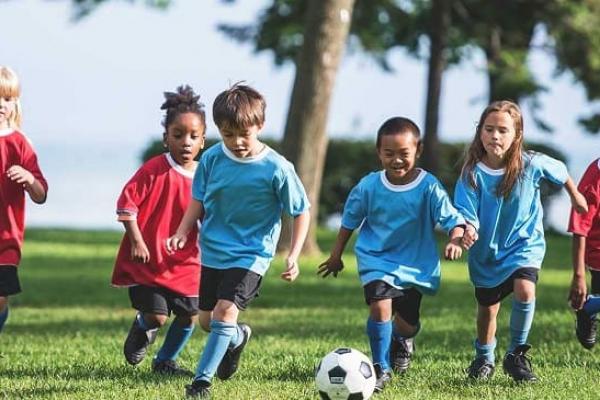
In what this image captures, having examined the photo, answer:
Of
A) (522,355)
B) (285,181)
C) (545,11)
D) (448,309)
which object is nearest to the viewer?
(285,181)

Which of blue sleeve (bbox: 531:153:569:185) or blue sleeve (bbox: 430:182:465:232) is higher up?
blue sleeve (bbox: 531:153:569:185)

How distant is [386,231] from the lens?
725cm

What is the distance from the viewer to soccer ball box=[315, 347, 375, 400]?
6.50 meters

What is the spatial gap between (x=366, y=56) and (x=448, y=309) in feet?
48.8

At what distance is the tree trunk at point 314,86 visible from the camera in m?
17.2

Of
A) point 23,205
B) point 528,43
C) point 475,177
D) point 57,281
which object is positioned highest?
point 528,43

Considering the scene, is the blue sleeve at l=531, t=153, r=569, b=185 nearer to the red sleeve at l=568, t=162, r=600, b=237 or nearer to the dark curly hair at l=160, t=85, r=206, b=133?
the red sleeve at l=568, t=162, r=600, b=237

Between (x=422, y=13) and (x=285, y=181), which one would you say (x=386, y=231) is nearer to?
(x=285, y=181)

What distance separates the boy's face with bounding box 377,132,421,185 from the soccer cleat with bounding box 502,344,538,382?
1224mm

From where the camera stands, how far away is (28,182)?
7477 millimetres

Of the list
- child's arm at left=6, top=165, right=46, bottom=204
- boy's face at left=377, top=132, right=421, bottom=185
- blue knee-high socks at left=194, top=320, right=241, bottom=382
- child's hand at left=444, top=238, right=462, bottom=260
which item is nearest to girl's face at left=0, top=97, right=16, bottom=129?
child's arm at left=6, top=165, right=46, bottom=204

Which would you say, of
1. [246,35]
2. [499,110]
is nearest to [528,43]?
[246,35]

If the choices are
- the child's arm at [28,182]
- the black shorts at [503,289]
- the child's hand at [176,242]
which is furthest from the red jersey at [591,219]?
the child's arm at [28,182]

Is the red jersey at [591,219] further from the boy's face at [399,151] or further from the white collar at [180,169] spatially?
the white collar at [180,169]
